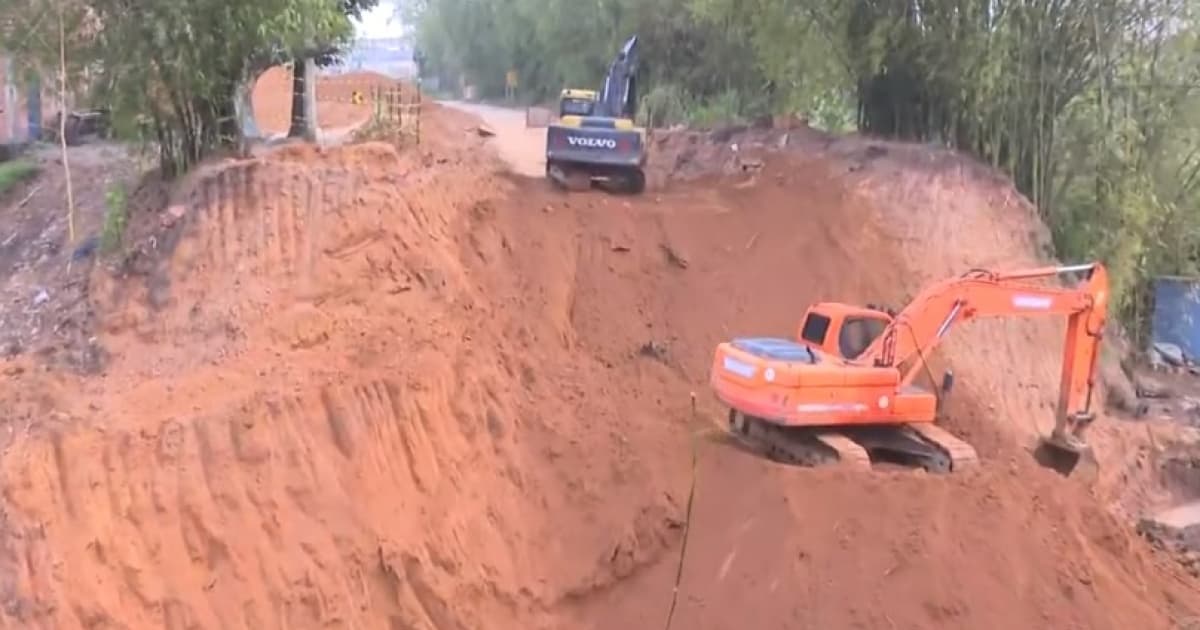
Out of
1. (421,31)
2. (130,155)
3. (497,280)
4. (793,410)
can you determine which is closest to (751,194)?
(497,280)

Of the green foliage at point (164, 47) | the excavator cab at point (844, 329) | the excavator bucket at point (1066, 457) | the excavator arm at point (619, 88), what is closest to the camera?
the excavator cab at point (844, 329)

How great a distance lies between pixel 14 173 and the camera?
1644 cm

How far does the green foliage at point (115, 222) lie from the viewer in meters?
10.9

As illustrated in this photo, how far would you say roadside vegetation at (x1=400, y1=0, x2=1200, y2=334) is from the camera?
14594mm

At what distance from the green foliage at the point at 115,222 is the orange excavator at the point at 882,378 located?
5080mm

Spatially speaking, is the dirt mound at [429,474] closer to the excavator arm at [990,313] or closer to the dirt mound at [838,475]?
the dirt mound at [838,475]

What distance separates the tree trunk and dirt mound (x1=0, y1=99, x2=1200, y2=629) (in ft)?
6.62

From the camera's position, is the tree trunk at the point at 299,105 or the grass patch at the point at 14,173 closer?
the tree trunk at the point at 299,105

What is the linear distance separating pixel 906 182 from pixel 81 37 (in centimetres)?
841

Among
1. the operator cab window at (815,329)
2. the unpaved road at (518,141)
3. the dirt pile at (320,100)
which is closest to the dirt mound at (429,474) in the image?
the operator cab window at (815,329)

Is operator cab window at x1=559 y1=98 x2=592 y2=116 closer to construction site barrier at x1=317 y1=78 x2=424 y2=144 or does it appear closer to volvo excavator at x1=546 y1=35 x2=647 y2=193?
volvo excavator at x1=546 y1=35 x2=647 y2=193

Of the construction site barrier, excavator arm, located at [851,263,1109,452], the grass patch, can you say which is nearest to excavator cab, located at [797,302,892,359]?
excavator arm, located at [851,263,1109,452]

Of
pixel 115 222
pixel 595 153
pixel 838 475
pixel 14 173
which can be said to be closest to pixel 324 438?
pixel 115 222

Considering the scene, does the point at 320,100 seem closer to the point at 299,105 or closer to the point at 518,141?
the point at 299,105
